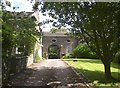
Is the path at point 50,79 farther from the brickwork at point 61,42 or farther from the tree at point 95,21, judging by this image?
the brickwork at point 61,42

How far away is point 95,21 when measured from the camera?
19.6 meters

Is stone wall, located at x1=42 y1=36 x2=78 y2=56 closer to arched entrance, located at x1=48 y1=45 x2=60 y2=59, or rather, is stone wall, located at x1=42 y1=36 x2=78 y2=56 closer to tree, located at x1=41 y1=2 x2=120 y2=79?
arched entrance, located at x1=48 y1=45 x2=60 y2=59

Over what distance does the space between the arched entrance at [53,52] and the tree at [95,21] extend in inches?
2039

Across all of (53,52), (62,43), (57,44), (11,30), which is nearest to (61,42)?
(62,43)

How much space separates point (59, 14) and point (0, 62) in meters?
6.02

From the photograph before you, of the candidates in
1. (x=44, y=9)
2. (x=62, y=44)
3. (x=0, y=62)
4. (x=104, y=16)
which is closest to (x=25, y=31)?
(x=44, y=9)

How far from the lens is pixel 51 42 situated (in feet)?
Answer: 256

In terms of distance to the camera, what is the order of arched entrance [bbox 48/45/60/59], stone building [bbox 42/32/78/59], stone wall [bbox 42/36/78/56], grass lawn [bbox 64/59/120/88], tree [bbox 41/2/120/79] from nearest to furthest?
grass lawn [bbox 64/59/120/88], tree [bbox 41/2/120/79], arched entrance [bbox 48/45/60/59], stone building [bbox 42/32/78/59], stone wall [bbox 42/36/78/56]

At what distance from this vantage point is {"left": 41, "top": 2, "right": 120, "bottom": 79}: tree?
61.3ft

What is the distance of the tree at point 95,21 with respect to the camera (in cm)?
1869

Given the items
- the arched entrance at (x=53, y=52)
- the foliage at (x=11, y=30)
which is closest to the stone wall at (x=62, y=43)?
the arched entrance at (x=53, y=52)

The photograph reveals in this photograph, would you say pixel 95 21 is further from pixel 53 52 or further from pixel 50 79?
pixel 53 52

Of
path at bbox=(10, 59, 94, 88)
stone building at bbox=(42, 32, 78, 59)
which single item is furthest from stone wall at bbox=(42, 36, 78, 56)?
path at bbox=(10, 59, 94, 88)

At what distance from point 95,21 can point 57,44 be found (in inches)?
2275
